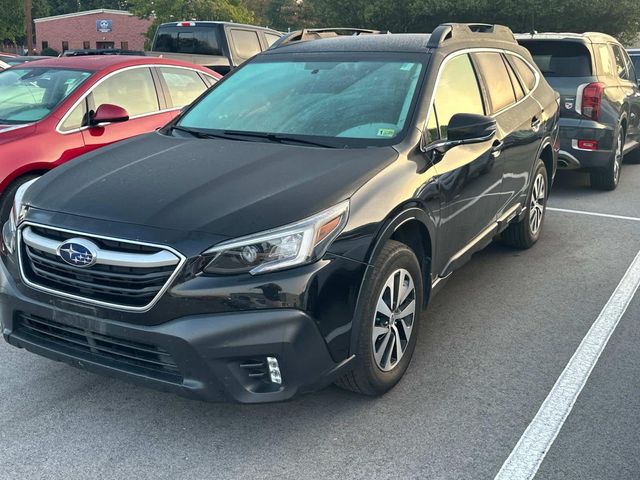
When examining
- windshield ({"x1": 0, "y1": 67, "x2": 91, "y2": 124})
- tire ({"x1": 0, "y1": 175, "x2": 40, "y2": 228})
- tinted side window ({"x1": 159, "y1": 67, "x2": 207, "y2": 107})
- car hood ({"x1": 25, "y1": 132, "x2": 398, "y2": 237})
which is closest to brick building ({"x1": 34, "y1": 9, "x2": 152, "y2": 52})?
tinted side window ({"x1": 159, "y1": 67, "x2": 207, "y2": 107})

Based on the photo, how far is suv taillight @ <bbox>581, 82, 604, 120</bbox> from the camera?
770 centimetres

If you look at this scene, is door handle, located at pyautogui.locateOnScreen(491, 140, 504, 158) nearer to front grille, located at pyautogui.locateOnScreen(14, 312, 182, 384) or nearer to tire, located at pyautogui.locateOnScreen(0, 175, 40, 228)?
front grille, located at pyautogui.locateOnScreen(14, 312, 182, 384)

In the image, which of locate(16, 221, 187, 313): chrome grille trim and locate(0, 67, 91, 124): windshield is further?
locate(0, 67, 91, 124): windshield

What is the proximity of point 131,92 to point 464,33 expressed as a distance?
330 centimetres

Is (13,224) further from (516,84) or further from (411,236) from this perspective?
(516,84)

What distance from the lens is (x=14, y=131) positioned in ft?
18.6

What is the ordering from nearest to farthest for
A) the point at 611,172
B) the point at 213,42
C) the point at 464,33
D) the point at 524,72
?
the point at 464,33
the point at 524,72
the point at 611,172
the point at 213,42

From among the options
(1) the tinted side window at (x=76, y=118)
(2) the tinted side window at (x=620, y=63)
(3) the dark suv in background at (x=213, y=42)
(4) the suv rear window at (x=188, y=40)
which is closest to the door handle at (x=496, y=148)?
(1) the tinted side window at (x=76, y=118)

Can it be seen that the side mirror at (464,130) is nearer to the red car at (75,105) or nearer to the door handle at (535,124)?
the door handle at (535,124)

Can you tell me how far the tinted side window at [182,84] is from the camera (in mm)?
7066

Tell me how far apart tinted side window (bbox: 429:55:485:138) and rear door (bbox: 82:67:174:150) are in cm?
314

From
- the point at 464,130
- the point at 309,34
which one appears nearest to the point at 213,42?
the point at 309,34

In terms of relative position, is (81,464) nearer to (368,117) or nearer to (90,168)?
(90,168)

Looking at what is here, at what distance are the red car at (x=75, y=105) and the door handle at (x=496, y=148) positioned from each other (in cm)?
318
